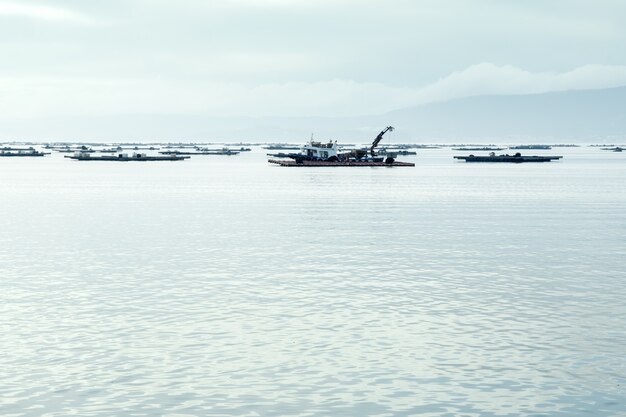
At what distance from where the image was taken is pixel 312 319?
3166cm

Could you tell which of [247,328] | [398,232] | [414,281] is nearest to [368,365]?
[247,328]

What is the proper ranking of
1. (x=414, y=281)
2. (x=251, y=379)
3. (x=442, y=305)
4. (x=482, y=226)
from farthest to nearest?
(x=482, y=226) < (x=414, y=281) < (x=442, y=305) < (x=251, y=379)

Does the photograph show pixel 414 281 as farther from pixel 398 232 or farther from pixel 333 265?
pixel 398 232

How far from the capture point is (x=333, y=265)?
151 ft

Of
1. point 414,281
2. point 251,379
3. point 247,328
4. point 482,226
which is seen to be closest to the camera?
point 251,379

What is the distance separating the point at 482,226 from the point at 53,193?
214 feet

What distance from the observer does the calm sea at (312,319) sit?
2239cm

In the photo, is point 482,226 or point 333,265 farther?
point 482,226

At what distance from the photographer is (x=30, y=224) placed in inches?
2761

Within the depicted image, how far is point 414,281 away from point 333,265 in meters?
6.63

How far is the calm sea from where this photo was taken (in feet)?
73.5

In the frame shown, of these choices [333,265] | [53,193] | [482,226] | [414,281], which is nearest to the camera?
[414,281]

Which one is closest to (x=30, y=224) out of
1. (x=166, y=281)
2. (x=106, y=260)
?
(x=106, y=260)

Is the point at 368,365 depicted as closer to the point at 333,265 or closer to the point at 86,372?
the point at 86,372
